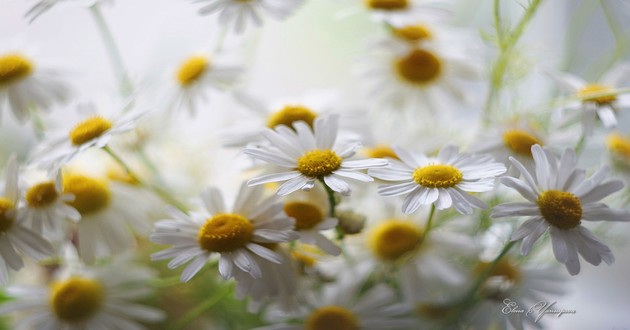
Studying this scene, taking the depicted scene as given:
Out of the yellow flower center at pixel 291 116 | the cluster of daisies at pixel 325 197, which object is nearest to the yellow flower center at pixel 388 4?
the cluster of daisies at pixel 325 197

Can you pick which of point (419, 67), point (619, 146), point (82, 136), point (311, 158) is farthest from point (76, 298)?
point (619, 146)

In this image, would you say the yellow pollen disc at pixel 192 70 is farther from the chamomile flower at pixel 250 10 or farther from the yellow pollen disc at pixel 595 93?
the yellow pollen disc at pixel 595 93

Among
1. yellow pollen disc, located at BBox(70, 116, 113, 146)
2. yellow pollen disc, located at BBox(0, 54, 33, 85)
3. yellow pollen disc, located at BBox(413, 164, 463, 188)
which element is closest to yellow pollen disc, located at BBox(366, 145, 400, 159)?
yellow pollen disc, located at BBox(413, 164, 463, 188)

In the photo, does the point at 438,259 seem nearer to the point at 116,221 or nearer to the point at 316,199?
the point at 316,199

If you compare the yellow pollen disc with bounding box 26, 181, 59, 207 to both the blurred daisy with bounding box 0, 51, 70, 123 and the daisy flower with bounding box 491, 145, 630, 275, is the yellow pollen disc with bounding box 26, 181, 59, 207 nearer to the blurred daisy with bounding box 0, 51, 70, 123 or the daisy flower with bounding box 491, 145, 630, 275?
the blurred daisy with bounding box 0, 51, 70, 123

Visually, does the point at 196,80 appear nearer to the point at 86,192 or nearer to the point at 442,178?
the point at 86,192
